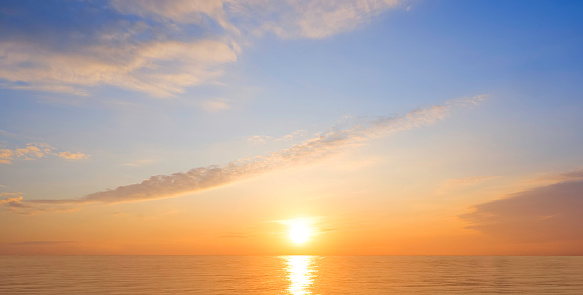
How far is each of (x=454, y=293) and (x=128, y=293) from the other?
36870mm

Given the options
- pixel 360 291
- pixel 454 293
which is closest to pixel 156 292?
pixel 360 291

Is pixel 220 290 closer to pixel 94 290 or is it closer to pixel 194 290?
pixel 194 290

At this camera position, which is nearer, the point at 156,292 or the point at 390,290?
the point at 156,292

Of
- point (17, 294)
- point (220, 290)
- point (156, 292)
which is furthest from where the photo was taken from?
point (220, 290)

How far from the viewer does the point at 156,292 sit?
46188 mm

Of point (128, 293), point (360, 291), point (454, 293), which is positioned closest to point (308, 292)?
point (360, 291)

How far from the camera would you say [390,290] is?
50438 millimetres

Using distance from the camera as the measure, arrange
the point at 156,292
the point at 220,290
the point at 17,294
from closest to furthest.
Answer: the point at 17,294 → the point at 156,292 → the point at 220,290

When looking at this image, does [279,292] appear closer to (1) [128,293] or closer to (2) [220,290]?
(2) [220,290]

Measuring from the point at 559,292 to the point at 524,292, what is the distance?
12.1 feet

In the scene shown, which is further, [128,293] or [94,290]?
[94,290]

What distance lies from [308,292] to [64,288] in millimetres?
30073

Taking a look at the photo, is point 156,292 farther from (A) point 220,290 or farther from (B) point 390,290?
(B) point 390,290

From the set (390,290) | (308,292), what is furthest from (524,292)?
(308,292)
